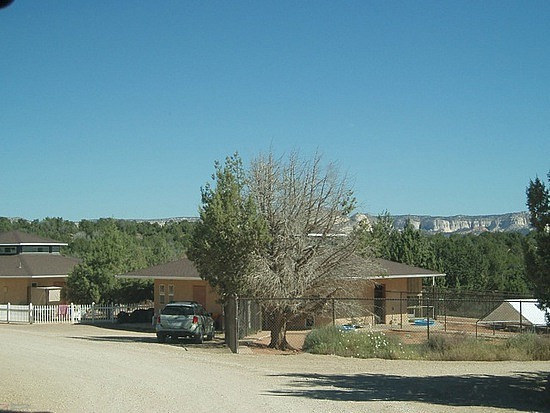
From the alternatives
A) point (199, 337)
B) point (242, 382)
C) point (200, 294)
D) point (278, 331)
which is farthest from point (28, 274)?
point (242, 382)

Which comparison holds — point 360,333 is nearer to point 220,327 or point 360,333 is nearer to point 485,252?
point 220,327

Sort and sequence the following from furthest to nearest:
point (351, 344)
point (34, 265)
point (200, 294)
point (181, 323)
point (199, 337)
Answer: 1. point (34, 265)
2. point (200, 294)
3. point (199, 337)
4. point (181, 323)
5. point (351, 344)

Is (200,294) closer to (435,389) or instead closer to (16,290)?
(16,290)

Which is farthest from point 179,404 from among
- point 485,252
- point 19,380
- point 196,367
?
point 485,252

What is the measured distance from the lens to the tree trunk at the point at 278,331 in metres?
27.7

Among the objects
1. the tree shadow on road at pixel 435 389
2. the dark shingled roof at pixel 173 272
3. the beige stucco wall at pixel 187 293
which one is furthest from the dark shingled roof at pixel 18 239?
the tree shadow on road at pixel 435 389

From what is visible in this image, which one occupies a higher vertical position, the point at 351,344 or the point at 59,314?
the point at 351,344

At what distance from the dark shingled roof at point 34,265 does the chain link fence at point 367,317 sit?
1860 centimetres

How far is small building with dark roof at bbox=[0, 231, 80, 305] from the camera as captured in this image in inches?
1827

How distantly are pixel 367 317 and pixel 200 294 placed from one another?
27.9 ft

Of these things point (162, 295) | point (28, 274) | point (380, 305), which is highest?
point (28, 274)

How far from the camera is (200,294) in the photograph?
37.3 metres

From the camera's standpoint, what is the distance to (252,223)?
26828 millimetres

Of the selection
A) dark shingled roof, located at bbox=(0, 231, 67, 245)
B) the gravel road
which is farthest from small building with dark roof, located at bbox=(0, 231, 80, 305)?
the gravel road
